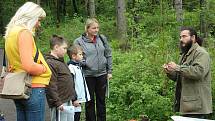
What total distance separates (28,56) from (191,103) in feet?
7.68

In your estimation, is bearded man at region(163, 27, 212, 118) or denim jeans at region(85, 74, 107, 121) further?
denim jeans at region(85, 74, 107, 121)

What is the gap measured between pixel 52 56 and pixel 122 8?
15.0 metres

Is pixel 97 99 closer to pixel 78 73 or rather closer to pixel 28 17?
pixel 78 73

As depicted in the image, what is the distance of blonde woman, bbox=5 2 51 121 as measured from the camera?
15.9 ft

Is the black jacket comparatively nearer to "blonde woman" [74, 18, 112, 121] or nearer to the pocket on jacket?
"blonde woman" [74, 18, 112, 121]

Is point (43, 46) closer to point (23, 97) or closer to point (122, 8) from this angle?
point (122, 8)

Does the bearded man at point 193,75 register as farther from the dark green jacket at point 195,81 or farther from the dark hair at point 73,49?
the dark hair at point 73,49

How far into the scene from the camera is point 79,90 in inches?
271

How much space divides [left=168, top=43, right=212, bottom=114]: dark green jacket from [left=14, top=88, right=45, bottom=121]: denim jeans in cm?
184

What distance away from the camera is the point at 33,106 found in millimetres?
5078

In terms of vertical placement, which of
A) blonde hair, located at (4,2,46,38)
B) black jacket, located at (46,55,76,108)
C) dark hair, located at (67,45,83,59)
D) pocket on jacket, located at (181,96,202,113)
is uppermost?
blonde hair, located at (4,2,46,38)

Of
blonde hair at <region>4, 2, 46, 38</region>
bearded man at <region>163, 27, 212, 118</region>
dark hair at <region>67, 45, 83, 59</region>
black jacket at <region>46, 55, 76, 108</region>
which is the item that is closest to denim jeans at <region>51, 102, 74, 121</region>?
black jacket at <region>46, 55, 76, 108</region>

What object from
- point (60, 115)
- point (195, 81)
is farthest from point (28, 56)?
point (195, 81)

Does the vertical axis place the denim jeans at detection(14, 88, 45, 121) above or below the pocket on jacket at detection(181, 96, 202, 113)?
above
